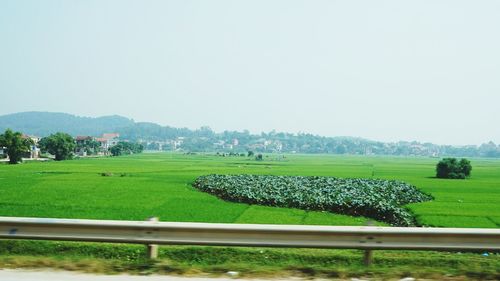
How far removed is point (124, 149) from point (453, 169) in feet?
335

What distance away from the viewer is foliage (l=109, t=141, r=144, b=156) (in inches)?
5059

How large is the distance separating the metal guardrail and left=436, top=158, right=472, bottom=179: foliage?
5182 centimetres

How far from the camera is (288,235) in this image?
22.4 feet

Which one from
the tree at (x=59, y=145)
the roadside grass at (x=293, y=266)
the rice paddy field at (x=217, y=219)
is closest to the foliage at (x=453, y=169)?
the rice paddy field at (x=217, y=219)

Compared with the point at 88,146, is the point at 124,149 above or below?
below

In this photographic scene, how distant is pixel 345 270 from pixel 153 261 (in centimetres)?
285

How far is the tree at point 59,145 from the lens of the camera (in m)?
85.2

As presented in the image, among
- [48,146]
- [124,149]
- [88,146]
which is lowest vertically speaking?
[124,149]

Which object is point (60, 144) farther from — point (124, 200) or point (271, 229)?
point (271, 229)

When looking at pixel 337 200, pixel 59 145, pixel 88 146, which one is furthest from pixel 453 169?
pixel 88 146

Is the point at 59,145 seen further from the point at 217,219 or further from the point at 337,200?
the point at 217,219

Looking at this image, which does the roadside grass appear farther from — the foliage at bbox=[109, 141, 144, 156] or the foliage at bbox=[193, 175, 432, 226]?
the foliage at bbox=[109, 141, 144, 156]

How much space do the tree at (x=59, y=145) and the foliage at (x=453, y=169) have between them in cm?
6447

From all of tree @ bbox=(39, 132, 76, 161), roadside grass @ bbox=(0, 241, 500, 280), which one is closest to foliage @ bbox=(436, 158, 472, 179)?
roadside grass @ bbox=(0, 241, 500, 280)
